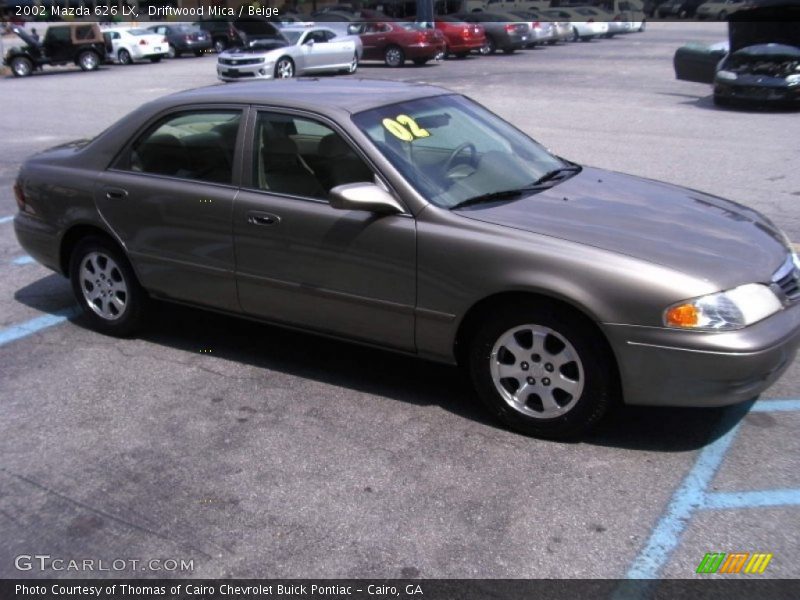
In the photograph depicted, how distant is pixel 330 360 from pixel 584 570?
2.37m

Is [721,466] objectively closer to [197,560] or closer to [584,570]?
[584,570]

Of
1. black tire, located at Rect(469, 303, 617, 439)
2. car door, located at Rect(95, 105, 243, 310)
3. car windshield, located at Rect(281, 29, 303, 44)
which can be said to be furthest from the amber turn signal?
car windshield, located at Rect(281, 29, 303, 44)

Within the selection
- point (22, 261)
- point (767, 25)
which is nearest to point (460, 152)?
point (22, 261)

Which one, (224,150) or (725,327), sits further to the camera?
(224,150)

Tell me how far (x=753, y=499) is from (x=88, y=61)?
30.6 metres

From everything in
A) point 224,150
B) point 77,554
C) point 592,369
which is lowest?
point 77,554

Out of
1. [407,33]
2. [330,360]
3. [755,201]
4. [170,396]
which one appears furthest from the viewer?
[407,33]

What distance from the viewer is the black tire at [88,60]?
29859 millimetres

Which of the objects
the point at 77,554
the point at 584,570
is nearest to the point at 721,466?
the point at 584,570

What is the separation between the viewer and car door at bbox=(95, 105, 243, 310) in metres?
4.89

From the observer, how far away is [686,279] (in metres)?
3.71

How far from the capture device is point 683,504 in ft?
11.6

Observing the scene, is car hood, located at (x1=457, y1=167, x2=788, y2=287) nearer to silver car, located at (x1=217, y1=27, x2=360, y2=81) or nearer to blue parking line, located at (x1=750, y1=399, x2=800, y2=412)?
blue parking line, located at (x1=750, y1=399, x2=800, y2=412)

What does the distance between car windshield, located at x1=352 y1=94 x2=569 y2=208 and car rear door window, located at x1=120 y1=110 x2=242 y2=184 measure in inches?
32.9
